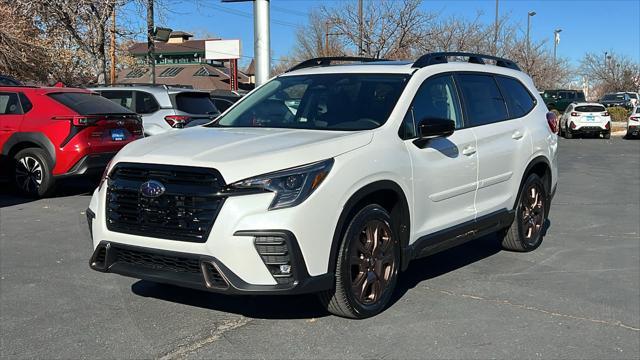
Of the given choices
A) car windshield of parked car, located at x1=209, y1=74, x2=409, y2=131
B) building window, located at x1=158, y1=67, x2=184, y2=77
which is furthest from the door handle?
building window, located at x1=158, y1=67, x2=184, y2=77

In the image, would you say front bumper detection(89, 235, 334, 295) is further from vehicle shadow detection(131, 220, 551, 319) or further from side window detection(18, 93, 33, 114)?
side window detection(18, 93, 33, 114)

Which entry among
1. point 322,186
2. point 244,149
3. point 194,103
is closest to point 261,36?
point 194,103

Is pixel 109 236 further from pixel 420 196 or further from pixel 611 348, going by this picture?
pixel 611 348

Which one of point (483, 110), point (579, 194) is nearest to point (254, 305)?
point (483, 110)

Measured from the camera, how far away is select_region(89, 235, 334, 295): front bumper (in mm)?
3764

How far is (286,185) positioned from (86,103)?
21.9ft

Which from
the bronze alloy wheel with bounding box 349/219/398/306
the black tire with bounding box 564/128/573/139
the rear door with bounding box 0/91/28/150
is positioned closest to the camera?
the bronze alloy wheel with bounding box 349/219/398/306

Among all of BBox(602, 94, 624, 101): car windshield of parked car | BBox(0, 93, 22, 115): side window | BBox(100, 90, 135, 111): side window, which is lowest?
BBox(0, 93, 22, 115): side window

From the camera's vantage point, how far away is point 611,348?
4102 millimetres

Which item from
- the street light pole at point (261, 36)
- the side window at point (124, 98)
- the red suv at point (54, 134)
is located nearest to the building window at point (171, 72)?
the side window at point (124, 98)

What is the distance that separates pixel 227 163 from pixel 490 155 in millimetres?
2731

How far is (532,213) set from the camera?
21.6 ft

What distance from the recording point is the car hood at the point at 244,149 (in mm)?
3818

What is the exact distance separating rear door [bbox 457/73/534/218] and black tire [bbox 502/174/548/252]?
292mm
